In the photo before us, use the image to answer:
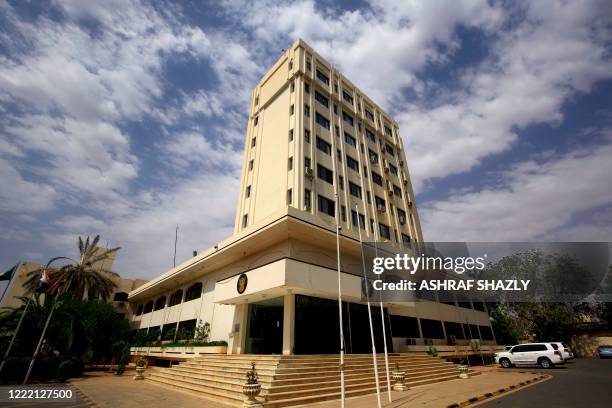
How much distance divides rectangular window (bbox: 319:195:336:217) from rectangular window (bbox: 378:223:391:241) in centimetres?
661

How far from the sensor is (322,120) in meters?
28.0

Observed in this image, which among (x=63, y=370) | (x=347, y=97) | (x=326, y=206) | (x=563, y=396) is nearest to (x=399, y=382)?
(x=563, y=396)

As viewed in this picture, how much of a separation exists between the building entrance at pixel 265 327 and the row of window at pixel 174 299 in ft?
27.1

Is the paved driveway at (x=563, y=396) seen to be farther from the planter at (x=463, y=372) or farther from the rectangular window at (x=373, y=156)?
the rectangular window at (x=373, y=156)

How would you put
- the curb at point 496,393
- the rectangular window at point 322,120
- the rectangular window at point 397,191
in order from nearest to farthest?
the curb at point 496,393
the rectangular window at point 322,120
the rectangular window at point 397,191

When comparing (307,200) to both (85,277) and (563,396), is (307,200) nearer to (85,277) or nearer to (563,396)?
(563,396)

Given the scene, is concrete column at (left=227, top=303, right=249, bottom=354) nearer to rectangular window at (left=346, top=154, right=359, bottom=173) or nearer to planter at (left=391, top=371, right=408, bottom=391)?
planter at (left=391, top=371, right=408, bottom=391)

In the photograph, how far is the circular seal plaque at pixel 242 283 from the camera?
1758 cm

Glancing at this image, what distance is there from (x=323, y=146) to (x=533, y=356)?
23.8 m

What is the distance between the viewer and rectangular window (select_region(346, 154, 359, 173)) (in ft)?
92.7

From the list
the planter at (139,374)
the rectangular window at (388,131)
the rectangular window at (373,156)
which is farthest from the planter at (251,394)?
the rectangular window at (388,131)

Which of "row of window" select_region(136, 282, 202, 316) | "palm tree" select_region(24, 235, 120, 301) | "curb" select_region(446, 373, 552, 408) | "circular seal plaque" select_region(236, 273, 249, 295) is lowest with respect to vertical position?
"curb" select_region(446, 373, 552, 408)

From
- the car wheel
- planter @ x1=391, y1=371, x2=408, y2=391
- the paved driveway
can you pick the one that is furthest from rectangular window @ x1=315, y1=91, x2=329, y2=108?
the car wheel

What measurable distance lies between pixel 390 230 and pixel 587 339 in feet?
104
